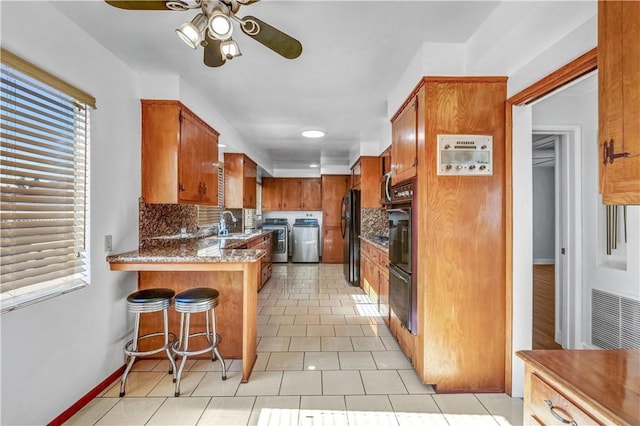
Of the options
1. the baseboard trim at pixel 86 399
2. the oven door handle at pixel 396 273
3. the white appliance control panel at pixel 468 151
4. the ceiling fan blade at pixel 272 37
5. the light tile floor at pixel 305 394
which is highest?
the ceiling fan blade at pixel 272 37

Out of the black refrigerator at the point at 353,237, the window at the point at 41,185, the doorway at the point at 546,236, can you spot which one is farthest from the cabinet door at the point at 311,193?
the window at the point at 41,185

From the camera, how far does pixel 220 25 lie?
51.7 inches

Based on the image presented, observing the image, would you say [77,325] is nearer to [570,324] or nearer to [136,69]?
[136,69]

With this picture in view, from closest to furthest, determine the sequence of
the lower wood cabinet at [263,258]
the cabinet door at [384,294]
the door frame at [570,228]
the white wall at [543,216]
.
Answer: the door frame at [570,228] < the cabinet door at [384,294] < the lower wood cabinet at [263,258] < the white wall at [543,216]

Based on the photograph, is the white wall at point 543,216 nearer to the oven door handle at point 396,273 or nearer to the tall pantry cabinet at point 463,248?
the oven door handle at point 396,273

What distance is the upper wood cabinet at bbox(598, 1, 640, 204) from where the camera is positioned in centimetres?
84

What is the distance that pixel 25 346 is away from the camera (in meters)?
1.54

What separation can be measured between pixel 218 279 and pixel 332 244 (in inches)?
188

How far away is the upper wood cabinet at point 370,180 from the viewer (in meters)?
4.88

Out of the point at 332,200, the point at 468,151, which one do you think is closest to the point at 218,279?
the point at 468,151

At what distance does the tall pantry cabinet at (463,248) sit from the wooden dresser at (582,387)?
1040 millimetres

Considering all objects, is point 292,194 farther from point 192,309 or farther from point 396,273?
point 192,309

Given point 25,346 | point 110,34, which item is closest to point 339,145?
point 110,34

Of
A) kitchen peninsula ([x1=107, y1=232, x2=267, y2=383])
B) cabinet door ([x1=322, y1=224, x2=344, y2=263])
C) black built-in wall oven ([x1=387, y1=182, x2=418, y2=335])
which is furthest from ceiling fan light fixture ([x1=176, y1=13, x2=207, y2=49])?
cabinet door ([x1=322, y1=224, x2=344, y2=263])
